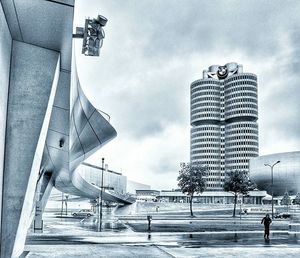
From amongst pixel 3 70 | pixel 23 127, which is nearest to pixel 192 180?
pixel 23 127

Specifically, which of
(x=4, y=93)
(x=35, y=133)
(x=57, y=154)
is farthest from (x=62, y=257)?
(x=57, y=154)

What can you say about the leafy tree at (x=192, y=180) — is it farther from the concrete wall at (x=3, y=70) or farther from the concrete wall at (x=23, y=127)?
the concrete wall at (x=3, y=70)

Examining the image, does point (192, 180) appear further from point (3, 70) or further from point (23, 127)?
point (3, 70)

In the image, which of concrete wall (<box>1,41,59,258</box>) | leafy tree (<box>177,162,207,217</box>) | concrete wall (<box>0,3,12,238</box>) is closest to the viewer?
concrete wall (<box>0,3,12,238</box>)

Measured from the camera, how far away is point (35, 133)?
41.8ft

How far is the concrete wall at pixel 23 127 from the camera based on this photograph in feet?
40.3

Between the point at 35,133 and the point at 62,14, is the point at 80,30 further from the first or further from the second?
the point at 35,133

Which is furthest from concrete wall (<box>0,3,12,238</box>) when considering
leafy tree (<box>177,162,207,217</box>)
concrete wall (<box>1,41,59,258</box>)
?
leafy tree (<box>177,162,207,217</box>)

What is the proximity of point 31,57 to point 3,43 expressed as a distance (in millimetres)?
1619

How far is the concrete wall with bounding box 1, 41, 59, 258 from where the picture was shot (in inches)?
483

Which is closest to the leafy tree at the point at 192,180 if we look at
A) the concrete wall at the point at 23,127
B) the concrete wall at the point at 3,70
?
the concrete wall at the point at 23,127

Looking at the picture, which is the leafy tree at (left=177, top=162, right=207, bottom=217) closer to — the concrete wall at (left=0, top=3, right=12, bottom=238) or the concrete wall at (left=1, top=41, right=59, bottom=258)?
the concrete wall at (left=1, top=41, right=59, bottom=258)

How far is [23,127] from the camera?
497 inches

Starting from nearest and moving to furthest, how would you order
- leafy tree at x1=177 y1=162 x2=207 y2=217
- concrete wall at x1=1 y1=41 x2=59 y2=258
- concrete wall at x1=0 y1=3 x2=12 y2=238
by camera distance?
1. concrete wall at x1=0 y1=3 x2=12 y2=238
2. concrete wall at x1=1 y1=41 x2=59 y2=258
3. leafy tree at x1=177 y1=162 x2=207 y2=217
